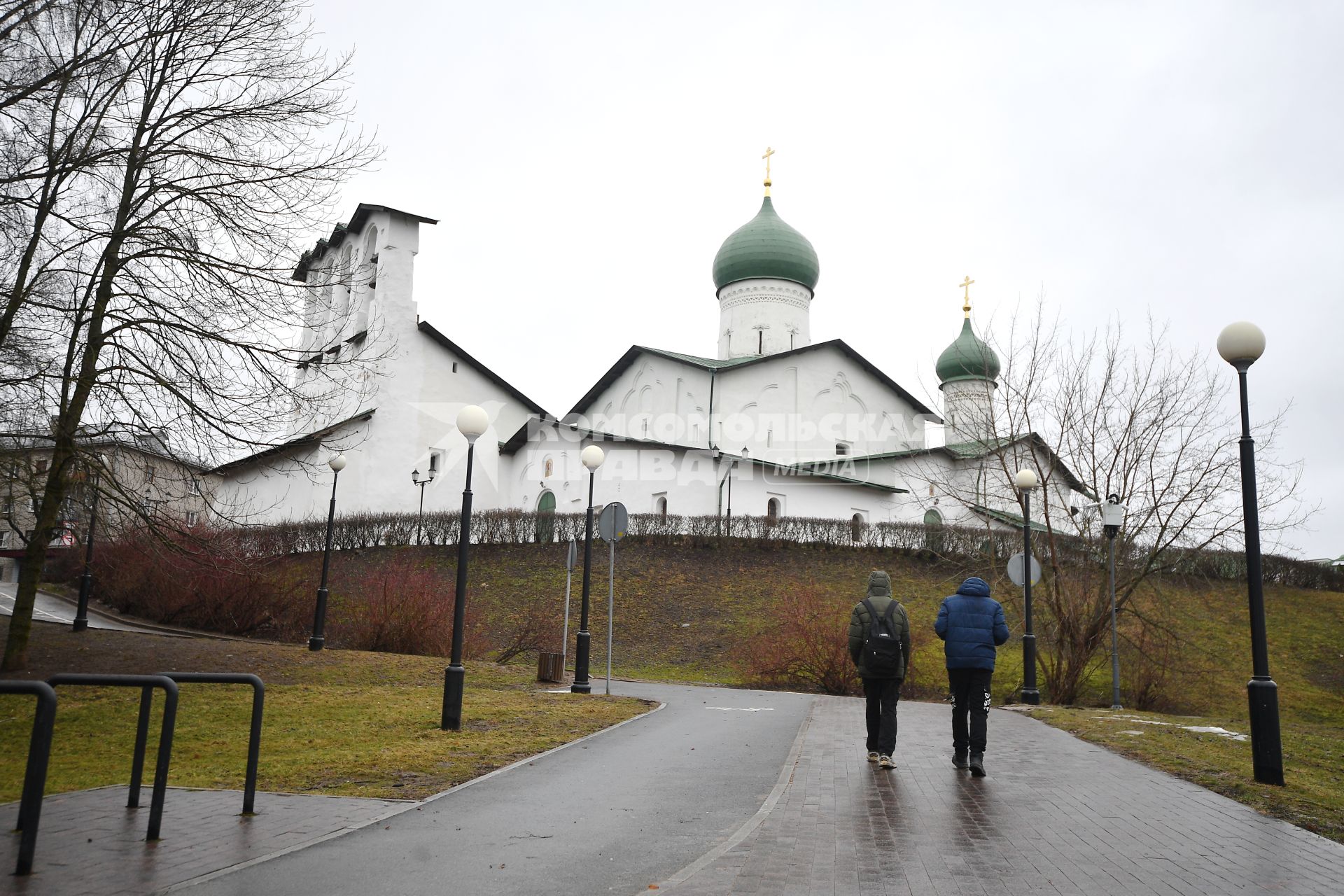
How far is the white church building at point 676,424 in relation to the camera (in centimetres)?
3822

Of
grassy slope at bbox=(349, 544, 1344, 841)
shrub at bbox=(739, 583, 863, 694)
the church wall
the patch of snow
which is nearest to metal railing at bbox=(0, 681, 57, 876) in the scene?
grassy slope at bbox=(349, 544, 1344, 841)

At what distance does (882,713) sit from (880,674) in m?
0.38

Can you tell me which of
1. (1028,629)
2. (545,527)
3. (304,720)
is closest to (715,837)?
(304,720)

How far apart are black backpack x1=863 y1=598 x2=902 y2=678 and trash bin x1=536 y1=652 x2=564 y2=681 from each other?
8.24 metres

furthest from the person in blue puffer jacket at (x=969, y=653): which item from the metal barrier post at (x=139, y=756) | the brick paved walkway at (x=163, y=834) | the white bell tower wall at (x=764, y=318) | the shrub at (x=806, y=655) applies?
the white bell tower wall at (x=764, y=318)

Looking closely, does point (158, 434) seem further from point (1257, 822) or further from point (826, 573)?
point (826, 573)

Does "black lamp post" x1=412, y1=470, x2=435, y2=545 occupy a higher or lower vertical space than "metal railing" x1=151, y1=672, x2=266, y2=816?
higher

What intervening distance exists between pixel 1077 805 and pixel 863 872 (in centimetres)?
280

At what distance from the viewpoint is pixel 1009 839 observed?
20.1 feet

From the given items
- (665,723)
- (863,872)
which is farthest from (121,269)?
(863,872)

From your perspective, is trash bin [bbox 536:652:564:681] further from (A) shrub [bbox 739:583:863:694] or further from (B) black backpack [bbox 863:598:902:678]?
(B) black backpack [bbox 863:598:902:678]

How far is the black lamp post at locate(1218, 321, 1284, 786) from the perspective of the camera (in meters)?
8.22

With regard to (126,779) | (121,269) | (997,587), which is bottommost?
(126,779)

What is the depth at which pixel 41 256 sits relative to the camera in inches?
500
